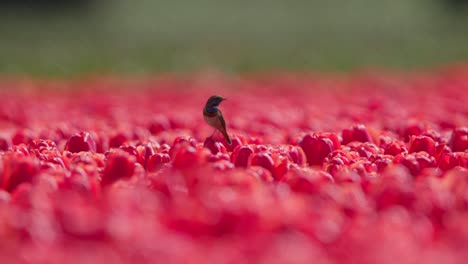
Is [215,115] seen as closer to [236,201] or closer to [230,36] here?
[236,201]

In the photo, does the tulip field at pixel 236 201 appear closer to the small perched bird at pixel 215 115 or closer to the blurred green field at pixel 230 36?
the small perched bird at pixel 215 115

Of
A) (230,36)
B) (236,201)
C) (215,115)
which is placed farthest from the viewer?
(230,36)

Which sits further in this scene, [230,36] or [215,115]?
[230,36]

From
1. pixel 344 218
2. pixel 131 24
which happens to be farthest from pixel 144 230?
pixel 131 24

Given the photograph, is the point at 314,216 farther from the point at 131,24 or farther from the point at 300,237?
the point at 131,24

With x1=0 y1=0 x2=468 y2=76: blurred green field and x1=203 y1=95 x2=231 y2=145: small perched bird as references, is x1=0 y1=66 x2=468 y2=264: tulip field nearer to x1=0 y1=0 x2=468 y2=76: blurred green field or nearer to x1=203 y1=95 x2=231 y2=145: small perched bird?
x1=203 y1=95 x2=231 y2=145: small perched bird

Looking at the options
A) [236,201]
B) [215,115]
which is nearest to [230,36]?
[215,115]

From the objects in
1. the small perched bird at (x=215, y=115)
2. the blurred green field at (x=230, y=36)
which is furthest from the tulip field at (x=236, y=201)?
the blurred green field at (x=230, y=36)

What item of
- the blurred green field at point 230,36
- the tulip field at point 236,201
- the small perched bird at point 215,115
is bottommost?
the tulip field at point 236,201
